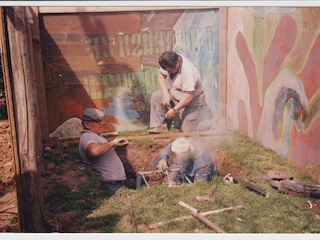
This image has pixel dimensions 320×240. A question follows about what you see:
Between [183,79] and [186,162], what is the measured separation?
55.5 inches

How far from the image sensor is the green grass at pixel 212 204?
4473 mm

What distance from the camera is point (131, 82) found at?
584 cm

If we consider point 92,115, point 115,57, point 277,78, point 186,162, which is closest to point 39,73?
point 92,115

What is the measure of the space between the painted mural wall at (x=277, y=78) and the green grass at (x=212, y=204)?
412 millimetres

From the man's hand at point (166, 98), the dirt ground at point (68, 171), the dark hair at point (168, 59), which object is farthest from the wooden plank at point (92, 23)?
the dirt ground at point (68, 171)

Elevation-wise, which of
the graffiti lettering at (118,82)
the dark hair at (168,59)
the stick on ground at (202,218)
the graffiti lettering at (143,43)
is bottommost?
the stick on ground at (202,218)

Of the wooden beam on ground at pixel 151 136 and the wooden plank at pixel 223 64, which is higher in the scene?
the wooden plank at pixel 223 64

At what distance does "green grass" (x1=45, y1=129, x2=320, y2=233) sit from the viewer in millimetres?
4473

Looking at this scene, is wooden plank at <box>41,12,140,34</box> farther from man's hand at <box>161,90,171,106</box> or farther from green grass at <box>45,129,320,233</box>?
green grass at <box>45,129,320,233</box>

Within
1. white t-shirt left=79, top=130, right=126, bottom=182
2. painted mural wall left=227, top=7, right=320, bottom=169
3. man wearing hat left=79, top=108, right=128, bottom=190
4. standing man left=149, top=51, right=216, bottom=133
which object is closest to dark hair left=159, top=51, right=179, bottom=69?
standing man left=149, top=51, right=216, bottom=133

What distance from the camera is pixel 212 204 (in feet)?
16.1

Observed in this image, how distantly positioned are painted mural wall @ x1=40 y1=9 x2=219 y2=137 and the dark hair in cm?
8

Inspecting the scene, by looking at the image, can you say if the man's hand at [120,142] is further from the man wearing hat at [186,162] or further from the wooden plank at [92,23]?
the wooden plank at [92,23]

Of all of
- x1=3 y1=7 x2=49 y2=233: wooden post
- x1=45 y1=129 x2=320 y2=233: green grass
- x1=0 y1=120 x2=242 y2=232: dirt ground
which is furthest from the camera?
x1=0 y1=120 x2=242 y2=232: dirt ground
